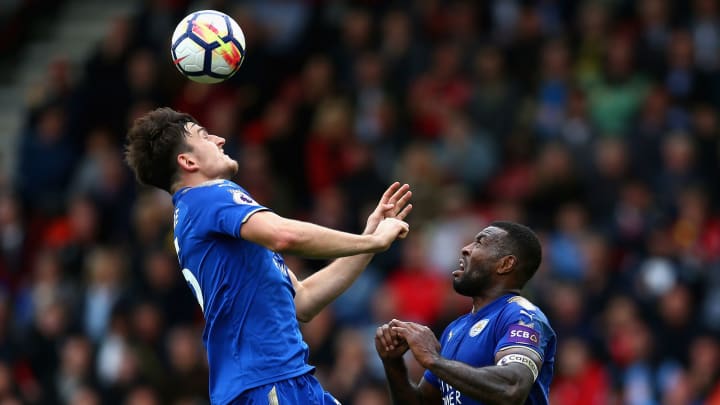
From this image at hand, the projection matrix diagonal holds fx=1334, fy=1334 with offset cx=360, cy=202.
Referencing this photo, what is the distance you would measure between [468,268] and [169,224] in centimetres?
849

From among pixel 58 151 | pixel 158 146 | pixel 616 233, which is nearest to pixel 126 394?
pixel 58 151

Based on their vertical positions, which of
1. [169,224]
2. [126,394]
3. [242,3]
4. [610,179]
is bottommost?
[126,394]

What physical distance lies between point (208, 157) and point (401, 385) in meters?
1.69

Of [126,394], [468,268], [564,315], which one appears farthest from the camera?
[126,394]

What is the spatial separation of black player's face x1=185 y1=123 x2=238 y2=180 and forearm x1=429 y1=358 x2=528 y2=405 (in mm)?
1538

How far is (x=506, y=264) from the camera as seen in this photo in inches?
290

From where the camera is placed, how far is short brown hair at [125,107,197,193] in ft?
23.3

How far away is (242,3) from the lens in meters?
18.0

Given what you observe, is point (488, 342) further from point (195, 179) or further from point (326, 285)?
point (195, 179)

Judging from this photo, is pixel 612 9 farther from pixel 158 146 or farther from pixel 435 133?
pixel 158 146

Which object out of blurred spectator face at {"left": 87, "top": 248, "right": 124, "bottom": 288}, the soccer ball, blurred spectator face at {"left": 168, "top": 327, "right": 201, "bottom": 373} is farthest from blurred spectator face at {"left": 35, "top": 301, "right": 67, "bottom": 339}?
the soccer ball

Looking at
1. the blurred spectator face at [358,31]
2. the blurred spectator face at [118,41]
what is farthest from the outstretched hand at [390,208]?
the blurred spectator face at [118,41]

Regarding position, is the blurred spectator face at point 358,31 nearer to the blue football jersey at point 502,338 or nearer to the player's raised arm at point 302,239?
the blue football jersey at point 502,338

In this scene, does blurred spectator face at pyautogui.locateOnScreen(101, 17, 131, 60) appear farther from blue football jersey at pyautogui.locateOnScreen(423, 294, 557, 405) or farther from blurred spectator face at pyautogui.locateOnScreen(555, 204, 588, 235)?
blue football jersey at pyautogui.locateOnScreen(423, 294, 557, 405)
